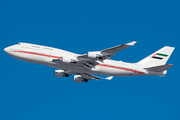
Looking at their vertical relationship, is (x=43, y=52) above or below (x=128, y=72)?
above

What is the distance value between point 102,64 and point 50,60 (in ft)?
28.8

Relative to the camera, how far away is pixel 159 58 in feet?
154

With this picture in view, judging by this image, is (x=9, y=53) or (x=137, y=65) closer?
(x=9, y=53)

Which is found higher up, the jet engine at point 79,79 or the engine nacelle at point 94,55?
the engine nacelle at point 94,55

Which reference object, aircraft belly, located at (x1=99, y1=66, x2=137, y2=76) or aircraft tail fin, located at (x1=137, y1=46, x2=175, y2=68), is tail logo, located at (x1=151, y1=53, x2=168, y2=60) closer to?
aircraft tail fin, located at (x1=137, y1=46, x2=175, y2=68)

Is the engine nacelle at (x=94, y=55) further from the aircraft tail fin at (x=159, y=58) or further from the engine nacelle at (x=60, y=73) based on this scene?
the aircraft tail fin at (x=159, y=58)

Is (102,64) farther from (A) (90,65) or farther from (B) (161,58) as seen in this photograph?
(B) (161,58)

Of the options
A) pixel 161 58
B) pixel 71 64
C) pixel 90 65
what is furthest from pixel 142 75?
pixel 71 64

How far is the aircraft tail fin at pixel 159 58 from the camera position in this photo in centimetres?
4588

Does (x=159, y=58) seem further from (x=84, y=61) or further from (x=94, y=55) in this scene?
(x=84, y=61)

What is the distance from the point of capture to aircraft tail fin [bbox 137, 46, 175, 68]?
151 feet

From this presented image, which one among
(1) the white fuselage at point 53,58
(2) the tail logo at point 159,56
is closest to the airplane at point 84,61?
(1) the white fuselage at point 53,58

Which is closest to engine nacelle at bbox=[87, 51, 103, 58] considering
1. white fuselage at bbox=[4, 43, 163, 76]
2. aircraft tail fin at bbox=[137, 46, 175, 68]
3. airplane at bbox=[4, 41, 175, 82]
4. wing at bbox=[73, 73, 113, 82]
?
airplane at bbox=[4, 41, 175, 82]

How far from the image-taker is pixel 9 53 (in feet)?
128
